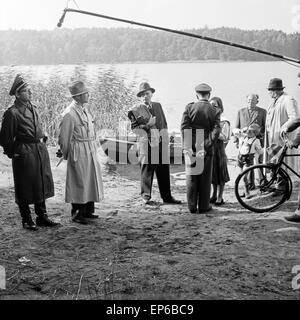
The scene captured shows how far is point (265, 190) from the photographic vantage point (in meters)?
5.30

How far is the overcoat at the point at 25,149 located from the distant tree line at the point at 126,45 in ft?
2.16

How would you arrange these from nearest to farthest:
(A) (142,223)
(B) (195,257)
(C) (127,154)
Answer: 1. (B) (195,257)
2. (A) (142,223)
3. (C) (127,154)

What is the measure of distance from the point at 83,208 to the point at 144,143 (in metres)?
1.40

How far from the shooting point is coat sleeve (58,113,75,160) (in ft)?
15.9

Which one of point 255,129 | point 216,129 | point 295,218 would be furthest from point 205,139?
point 295,218

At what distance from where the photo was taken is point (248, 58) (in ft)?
17.3

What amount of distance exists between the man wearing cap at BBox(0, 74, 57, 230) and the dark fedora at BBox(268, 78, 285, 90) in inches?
114

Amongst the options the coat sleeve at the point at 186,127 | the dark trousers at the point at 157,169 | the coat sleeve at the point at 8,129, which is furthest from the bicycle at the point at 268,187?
the coat sleeve at the point at 8,129

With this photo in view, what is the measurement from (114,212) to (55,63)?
75.4 inches

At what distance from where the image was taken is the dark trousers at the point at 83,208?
16.6 ft

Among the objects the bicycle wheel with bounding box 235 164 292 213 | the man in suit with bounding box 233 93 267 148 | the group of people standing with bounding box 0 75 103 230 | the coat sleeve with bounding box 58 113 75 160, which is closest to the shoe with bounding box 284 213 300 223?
the bicycle wheel with bounding box 235 164 292 213

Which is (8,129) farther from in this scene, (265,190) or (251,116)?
(251,116)
